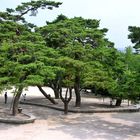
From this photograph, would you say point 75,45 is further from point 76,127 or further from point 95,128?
point 95,128

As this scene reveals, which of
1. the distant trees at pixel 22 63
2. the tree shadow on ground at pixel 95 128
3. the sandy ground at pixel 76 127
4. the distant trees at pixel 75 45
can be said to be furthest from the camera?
the distant trees at pixel 75 45

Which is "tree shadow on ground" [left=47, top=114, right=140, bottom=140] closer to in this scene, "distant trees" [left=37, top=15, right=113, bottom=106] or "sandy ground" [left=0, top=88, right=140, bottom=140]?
"sandy ground" [left=0, top=88, right=140, bottom=140]

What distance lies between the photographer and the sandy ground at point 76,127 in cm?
2323

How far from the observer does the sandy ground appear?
23.2 meters

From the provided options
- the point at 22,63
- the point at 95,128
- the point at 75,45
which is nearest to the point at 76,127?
the point at 95,128

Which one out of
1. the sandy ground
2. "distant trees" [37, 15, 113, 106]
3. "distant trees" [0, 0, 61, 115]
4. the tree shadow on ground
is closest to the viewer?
the sandy ground

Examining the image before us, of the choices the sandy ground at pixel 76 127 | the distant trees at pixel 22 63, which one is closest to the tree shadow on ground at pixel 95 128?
the sandy ground at pixel 76 127

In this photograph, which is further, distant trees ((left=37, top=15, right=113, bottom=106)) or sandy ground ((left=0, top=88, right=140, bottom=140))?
distant trees ((left=37, top=15, right=113, bottom=106))

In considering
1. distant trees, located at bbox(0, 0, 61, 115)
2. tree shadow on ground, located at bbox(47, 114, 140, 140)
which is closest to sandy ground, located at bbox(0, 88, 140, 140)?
tree shadow on ground, located at bbox(47, 114, 140, 140)

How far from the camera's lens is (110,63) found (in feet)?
120

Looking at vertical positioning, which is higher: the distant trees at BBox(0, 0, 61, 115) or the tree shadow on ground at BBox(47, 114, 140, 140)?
the distant trees at BBox(0, 0, 61, 115)

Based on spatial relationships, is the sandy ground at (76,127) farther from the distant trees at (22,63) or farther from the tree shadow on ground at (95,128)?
the distant trees at (22,63)

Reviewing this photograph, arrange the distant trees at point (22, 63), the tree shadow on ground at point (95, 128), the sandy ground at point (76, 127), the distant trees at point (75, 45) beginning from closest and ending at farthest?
1. the sandy ground at point (76, 127)
2. the tree shadow on ground at point (95, 128)
3. the distant trees at point (22, 63)
4. the distant trees at point (75, 45)

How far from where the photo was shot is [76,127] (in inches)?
1041
